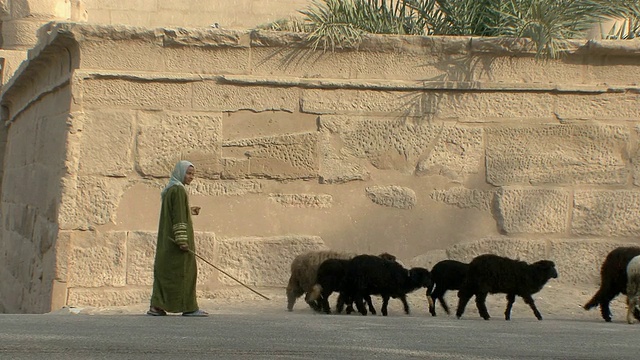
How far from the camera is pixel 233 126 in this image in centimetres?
1091

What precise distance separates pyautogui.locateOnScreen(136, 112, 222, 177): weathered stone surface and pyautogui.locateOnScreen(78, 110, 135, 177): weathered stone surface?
0.38ft

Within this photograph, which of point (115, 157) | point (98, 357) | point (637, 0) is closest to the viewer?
point (98, 357)

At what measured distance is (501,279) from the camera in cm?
948

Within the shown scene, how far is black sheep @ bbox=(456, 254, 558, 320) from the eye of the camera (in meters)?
9.45

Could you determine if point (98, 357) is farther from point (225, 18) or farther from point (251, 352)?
point (225, 18)

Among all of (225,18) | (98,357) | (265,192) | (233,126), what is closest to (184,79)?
(233,126)

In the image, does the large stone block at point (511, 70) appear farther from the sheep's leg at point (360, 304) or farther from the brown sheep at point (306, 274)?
the sheep's leg at point (360, 304)

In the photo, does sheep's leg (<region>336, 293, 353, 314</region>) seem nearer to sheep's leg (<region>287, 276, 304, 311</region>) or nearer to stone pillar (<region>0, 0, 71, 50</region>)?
sheep's leg (<region>287, 276, 304, 311</region>)

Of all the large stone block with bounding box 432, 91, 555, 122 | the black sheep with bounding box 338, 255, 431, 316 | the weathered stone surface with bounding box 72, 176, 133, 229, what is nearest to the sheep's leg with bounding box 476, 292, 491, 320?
the black sheep with bounding box 338, 255, 431, 316

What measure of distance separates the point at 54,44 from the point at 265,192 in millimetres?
2606

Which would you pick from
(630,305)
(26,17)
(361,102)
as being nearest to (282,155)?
(361,102)

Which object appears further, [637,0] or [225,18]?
[225,18]

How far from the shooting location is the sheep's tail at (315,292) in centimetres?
977

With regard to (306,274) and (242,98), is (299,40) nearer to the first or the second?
(242,98)
